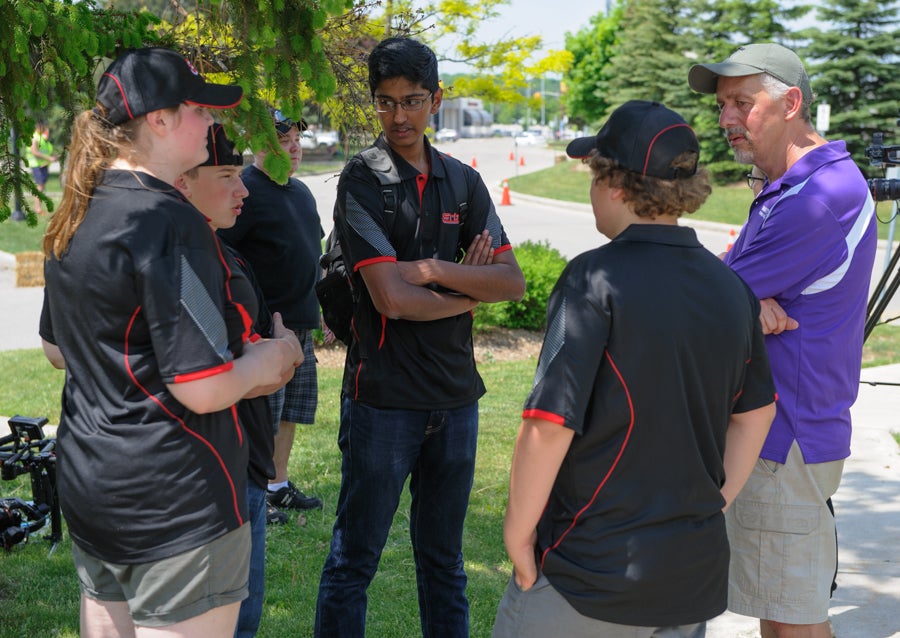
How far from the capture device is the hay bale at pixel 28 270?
14.1m

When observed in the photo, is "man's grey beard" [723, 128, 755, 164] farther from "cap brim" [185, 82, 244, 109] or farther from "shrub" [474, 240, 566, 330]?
"shrub" [474, 240, 566, 330]

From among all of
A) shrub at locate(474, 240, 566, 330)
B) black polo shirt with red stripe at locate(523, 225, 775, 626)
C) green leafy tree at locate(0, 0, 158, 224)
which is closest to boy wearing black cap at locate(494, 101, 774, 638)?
black polo shirt with red stripe at locate(523, 225, 775, 626)

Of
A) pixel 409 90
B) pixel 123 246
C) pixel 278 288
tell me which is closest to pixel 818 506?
pixel 409 90

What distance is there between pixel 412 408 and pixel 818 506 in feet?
4.31

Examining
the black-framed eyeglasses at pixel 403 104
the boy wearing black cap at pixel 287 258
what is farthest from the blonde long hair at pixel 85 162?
the boy wearing black cap at pixel 287 258

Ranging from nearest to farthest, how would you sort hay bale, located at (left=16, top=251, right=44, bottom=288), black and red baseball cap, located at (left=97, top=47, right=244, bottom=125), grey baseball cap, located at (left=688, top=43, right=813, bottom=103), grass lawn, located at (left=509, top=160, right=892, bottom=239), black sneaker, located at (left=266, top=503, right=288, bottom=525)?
black and red baseball cap, located at (left=97, top=47, right=244, bottom=125) < grey baseball cap, located at (left=688, top=43, right=813, bottom=103) < black sneaker, located at (left=266, top=503, right=288, bottom=525) < hay bale, located at (left=16, top=251, right=44, bottom=288) < grass lawn, located at (left=509, top=160, right=892, bottom=239)

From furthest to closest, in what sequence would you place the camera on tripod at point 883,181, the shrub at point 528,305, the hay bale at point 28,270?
the hay bale at point 28,270 → the shrub at point 528,305 → the camera on tripod at point 883,181

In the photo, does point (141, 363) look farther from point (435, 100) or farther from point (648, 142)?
point (435, 100)

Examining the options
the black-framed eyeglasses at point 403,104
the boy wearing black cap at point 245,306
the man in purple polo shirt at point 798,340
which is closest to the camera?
the boy wearing black cap at point 245,306

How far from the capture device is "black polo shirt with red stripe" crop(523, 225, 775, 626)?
205cm

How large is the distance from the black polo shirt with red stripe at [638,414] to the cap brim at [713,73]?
1.07m

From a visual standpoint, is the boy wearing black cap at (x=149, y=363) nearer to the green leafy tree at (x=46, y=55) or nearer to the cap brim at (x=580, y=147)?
the green leafy tree at (x=46, y=55)

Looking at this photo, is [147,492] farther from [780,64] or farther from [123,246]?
[780,64]

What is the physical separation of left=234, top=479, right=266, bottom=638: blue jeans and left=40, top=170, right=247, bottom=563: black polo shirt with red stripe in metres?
0.45
